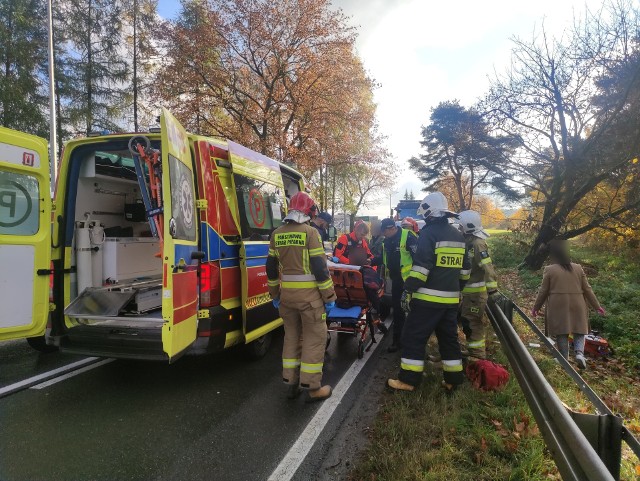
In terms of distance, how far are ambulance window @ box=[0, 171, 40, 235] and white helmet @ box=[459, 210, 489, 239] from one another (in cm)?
470

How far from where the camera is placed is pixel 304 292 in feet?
12.3

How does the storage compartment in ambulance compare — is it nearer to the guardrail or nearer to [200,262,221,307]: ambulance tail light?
[200,262,221,307]: ambulance tail light

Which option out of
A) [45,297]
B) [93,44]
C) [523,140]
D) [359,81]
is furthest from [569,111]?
[93,44]

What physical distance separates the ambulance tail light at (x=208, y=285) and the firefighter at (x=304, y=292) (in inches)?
24.6

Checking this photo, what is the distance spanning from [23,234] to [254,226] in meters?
2.23

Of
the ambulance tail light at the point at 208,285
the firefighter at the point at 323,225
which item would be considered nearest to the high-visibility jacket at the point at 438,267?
the ambulance tail light at the point at 208,285

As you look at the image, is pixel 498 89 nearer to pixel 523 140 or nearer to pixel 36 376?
pixel 523 140

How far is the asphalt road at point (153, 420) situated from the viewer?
2.68m

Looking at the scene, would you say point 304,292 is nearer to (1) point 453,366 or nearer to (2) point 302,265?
(2) point 302,265

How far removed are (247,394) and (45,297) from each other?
2153 millimetres

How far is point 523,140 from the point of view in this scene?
12.4m

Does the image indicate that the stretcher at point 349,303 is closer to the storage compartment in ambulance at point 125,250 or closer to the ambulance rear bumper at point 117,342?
the storage compartment in ambulance at point 125,250

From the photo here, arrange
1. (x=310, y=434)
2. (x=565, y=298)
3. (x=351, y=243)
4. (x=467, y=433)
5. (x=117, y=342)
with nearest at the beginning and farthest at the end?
(x=467, y=433) → (x=310, y=434) → (x=117, y=342) → (x=565, y=298) → (x=351, y=243)

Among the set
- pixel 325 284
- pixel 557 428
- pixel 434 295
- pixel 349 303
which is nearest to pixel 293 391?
pixel 325 284
